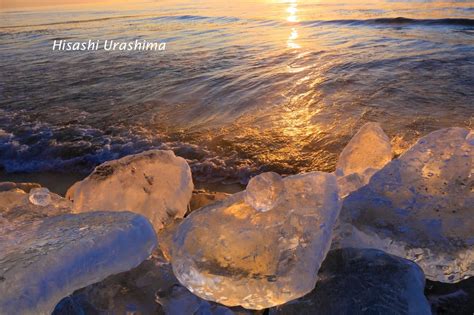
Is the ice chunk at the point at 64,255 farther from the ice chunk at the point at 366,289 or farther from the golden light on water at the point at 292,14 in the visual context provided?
the golden light on water at the point at 292,14

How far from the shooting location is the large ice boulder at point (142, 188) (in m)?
2.08

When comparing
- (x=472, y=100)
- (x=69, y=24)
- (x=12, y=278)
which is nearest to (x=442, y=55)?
(x=472, y=100)

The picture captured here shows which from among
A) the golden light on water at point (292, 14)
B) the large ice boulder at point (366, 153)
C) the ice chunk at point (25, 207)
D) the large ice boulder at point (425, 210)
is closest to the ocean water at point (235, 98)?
the large ice boulder at point (366, 153)

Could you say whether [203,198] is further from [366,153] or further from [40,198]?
[366,153]

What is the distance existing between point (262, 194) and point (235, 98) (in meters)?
3.56

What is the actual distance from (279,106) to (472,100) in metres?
2.17

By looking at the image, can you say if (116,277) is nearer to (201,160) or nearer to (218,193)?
(218,193)

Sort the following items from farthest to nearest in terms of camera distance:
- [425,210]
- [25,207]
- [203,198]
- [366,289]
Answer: [203,198] < [25,207] < [425,210] < [366,289]

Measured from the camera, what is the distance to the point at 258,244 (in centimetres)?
139

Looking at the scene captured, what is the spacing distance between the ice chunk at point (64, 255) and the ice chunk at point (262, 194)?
1.48 feet

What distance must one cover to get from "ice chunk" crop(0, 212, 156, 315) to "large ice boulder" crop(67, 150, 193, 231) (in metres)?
0.39

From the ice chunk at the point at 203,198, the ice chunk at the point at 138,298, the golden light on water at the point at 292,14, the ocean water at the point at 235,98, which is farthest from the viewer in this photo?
the golden light on water at the point at 292,14

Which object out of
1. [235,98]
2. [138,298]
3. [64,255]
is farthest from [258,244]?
[235,98]

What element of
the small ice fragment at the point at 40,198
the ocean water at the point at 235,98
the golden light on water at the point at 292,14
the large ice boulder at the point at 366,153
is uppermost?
the golden light on water at the point at 292,14
